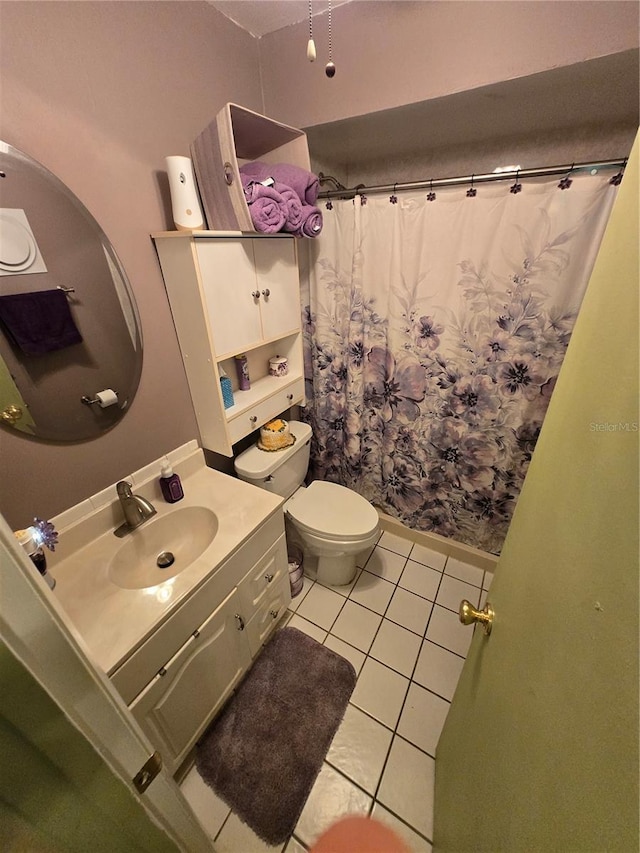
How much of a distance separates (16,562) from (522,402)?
5.25 ft

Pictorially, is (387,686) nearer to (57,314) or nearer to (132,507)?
(132,507)

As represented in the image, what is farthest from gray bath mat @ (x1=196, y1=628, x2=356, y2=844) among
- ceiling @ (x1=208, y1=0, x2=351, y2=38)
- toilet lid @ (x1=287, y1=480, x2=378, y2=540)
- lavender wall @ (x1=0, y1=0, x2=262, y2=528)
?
ceiling @ (x1=208, y1=0, x2=351, y2=38)

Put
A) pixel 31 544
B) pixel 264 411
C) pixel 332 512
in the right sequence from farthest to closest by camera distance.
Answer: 1. pixel 332 512
2. pixel 264 411
3. pixel 31 544

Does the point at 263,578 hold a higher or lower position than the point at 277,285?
lower

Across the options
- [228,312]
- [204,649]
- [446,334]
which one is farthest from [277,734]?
[446,334]

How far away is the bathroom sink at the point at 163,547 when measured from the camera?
1.08 meters

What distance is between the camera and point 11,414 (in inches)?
33.5

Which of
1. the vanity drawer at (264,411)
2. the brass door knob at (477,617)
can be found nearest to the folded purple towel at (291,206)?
the vanity drawer at (264,411)

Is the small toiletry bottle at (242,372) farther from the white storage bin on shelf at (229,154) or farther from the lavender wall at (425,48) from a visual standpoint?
Result: the lavender wall at (425,48)

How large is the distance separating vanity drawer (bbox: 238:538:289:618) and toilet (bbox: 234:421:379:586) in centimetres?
22

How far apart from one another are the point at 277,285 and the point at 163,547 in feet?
3.64

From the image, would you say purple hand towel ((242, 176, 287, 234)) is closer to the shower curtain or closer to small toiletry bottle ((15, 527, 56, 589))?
the shower curtain

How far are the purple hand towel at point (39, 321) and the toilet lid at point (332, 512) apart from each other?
109cm

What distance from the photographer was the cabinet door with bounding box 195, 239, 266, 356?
1.07 m
